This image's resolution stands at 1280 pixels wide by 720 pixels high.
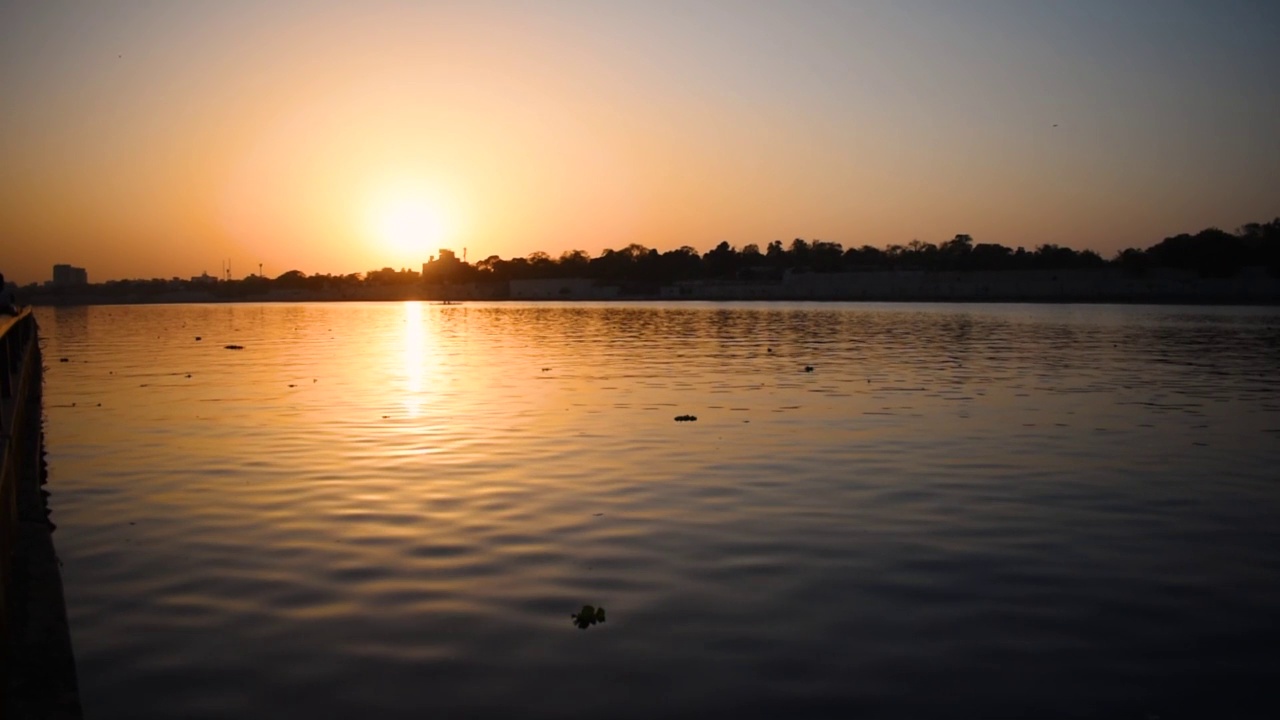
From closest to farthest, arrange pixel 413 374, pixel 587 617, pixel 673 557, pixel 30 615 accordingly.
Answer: pixel 30 615 → pixel 587 617 → pixel 673 557 → pixel 413 374

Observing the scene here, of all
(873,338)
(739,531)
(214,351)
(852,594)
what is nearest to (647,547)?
(739,531)

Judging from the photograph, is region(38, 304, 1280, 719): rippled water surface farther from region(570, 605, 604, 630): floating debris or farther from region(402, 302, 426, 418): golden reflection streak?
region(402, 302, 426, 418): golden reflection streak

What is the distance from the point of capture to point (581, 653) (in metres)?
8.45

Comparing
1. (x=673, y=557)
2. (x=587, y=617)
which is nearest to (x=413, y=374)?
(x=673, y=557)

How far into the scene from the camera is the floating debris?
9117 mm

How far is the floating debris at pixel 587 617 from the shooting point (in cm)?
912

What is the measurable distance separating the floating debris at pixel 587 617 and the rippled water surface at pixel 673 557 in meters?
0.16

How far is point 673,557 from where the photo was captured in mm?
11367

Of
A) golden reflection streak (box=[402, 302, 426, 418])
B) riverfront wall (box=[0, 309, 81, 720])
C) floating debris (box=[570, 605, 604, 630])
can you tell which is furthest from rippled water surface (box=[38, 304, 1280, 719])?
golden reflection streak (box=[402, 302, 426, 418])

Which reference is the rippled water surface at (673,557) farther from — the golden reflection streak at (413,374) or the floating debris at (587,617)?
the golden reflection streak at (413,374)

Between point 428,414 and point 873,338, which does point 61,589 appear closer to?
point 428,414

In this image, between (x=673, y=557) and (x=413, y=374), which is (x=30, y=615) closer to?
(x=673, y=557)

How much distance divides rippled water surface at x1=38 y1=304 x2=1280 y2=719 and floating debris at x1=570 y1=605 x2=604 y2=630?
160mm

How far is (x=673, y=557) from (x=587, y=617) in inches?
91.8
